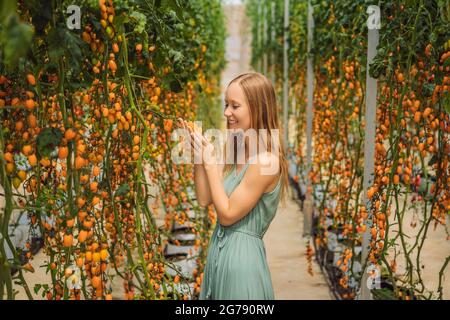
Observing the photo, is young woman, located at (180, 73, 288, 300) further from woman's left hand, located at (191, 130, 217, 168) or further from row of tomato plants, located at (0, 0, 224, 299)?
row of tomato plants, located at (0, 0, 224, 299)

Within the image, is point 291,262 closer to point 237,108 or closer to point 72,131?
point 237,108

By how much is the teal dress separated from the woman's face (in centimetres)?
11

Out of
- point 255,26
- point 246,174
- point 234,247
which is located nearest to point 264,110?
point 246,174

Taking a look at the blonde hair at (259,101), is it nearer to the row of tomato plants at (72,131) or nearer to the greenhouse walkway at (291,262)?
the row of tomato plants at (72,131)

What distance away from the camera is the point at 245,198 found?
4.61 ft

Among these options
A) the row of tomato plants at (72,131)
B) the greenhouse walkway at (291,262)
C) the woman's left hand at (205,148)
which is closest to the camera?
the row of tomato plants at (72,131)

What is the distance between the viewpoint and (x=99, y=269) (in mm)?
1506

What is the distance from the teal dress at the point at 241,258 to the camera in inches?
55.9

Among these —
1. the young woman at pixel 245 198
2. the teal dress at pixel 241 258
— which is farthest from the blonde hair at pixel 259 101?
the teal dress at pixel 241 258

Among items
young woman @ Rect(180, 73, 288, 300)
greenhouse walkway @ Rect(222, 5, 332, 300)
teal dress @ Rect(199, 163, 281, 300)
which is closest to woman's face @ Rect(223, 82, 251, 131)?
young woman @ Rect(180, 73, 288, 300)

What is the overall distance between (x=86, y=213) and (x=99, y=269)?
0.23 metres

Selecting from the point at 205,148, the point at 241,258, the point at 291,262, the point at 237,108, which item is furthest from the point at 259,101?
the point at 291,262

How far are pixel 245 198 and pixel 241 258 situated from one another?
13cm

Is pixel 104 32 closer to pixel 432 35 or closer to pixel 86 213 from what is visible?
pixel 86 213
